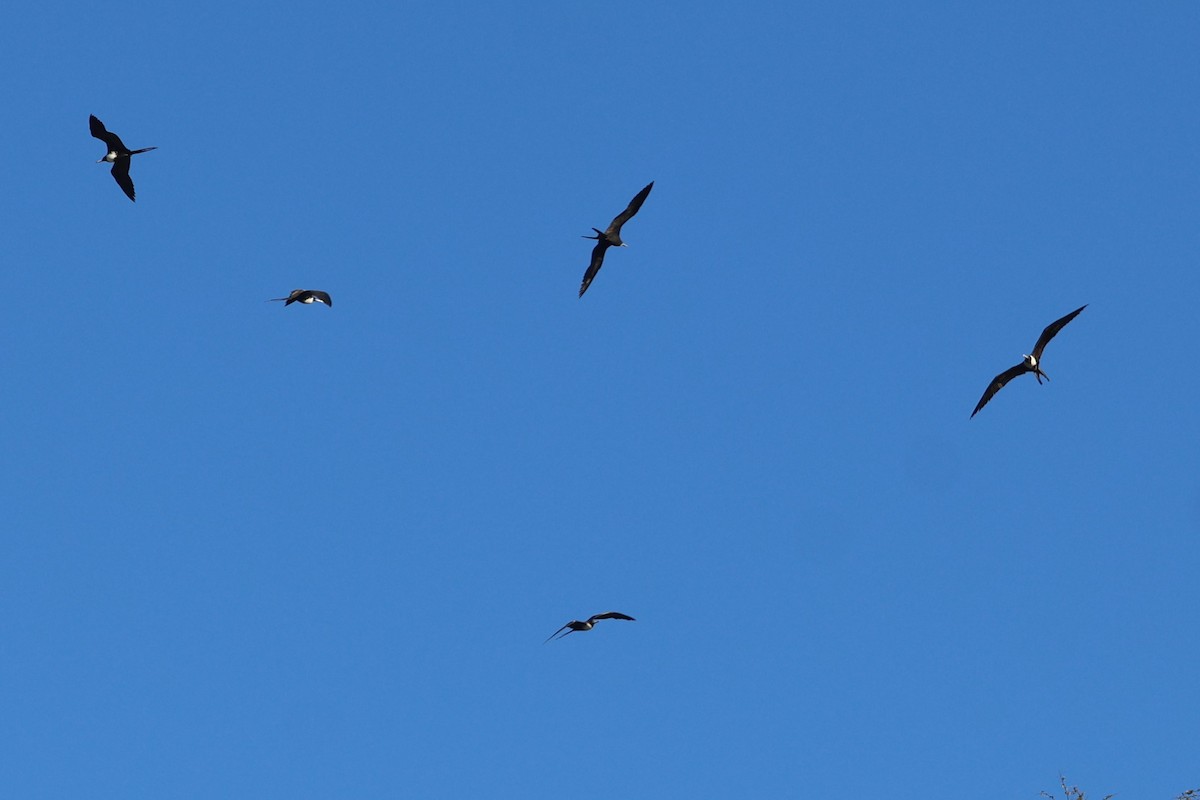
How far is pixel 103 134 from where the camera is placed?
4306 cm

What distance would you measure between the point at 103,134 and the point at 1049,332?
22.3 m

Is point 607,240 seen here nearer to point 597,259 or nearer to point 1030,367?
point 597,259

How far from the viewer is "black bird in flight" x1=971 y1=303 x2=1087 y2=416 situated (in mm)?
41281

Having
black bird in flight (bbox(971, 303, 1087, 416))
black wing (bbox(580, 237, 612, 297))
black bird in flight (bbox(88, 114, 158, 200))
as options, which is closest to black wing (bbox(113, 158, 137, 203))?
black bird in flight (bbox(88, 114, 158, 200))

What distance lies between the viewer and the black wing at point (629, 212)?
4350 cm

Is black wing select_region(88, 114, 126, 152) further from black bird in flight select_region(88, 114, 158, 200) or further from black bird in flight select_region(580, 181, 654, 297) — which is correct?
black bird in flight select_region(580, 181, 654, 297)

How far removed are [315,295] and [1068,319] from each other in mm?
17219

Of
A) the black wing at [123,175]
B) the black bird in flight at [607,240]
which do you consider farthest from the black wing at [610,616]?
the black wing at [123,175]

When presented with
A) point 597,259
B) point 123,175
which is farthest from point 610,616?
point 123,175

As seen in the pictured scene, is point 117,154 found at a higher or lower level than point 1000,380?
higher

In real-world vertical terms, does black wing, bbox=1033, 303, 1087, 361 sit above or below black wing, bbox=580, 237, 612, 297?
below

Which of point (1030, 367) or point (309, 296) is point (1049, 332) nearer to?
point (1030, 367)

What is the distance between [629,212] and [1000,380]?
957 centimetres

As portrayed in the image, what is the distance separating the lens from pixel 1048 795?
3903cm
